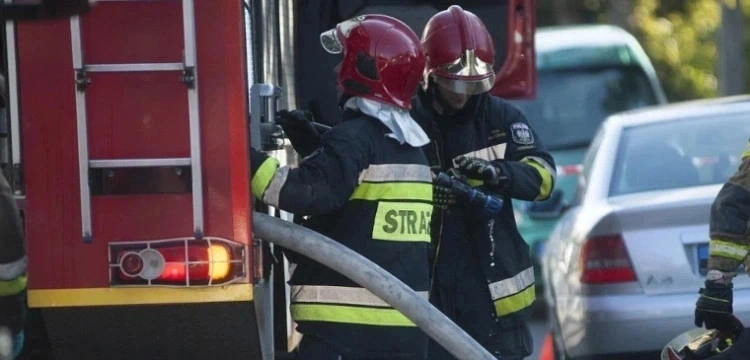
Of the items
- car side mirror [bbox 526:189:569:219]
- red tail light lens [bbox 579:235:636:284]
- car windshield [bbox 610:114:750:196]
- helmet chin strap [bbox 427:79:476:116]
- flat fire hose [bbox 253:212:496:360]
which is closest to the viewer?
flat fire hose [bbox 253:212:496:360]

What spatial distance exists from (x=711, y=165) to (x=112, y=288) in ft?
12.7

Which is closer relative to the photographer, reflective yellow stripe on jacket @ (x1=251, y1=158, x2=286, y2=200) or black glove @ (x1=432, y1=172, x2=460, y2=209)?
reflective yellow stripe on jacket @ (x1=251, y1=158, x2=286, y2=200)

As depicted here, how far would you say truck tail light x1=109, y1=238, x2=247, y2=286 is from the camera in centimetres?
442

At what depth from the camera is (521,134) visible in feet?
19.2

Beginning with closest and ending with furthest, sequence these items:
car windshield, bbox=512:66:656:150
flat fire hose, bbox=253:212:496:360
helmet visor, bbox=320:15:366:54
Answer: flat fire hose, bbox=253:212:496:360 → helmet visor, bbox=320:15:366:54 → car windshield, bbox=512:66:656:150

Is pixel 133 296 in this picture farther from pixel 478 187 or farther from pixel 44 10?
pixel 478 187

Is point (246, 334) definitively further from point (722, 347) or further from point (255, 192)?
point (722, 347)

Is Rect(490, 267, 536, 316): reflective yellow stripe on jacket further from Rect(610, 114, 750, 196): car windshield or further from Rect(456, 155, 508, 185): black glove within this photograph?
Rect(610, 114, 750, 196): car windshield

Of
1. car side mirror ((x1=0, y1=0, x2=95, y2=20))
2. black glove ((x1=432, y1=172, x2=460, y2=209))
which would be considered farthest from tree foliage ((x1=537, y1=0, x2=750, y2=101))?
car side mirror ((x1=0, y1=0, x2=95, y2=20))

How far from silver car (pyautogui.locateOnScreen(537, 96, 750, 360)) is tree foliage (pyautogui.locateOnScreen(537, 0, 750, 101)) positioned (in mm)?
18564

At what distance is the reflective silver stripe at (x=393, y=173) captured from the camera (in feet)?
16.0

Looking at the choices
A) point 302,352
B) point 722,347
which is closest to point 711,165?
point 722,347

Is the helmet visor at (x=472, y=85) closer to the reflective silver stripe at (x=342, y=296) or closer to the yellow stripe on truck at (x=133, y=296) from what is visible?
the reflective silver stripe at (x=342, y=296)

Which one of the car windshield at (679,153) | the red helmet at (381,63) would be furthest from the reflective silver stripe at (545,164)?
the car windshield at (679,153)
